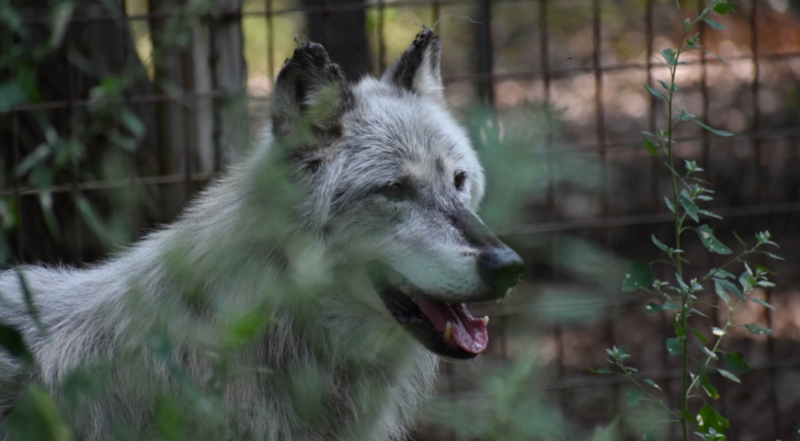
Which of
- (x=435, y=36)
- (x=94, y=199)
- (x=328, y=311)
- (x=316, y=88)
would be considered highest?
(x=435, y=36)

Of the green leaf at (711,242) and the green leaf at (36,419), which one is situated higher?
the green leaf at (711,242)

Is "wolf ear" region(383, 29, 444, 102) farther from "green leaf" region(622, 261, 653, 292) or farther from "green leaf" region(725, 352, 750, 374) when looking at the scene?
"green leaf" region(725, 352, 750, 374)

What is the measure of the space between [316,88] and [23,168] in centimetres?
149

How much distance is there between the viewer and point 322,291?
2533 mm

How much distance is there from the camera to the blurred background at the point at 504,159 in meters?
1.49

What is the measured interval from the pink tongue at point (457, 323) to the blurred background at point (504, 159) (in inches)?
11.7

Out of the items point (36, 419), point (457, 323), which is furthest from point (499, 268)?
point (36, 419)

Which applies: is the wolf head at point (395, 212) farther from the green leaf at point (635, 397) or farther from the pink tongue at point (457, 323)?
the green leaf at point (635, 397)

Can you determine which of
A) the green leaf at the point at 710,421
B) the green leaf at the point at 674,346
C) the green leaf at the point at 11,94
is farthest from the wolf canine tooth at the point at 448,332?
the green leaf at the point at 11,94

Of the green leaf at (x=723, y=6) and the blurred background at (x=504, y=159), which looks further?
the green leaf at (x=723, y=6)

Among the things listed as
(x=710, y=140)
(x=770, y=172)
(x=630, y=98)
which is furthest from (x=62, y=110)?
(x=630, y=98)

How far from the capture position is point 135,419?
8.68 ft

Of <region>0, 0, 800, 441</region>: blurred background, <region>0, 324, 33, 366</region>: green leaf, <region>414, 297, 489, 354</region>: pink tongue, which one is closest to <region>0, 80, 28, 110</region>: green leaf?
<region>0, 0, 800, 441</region>: blurred background

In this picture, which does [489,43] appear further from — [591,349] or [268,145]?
[591,349]
